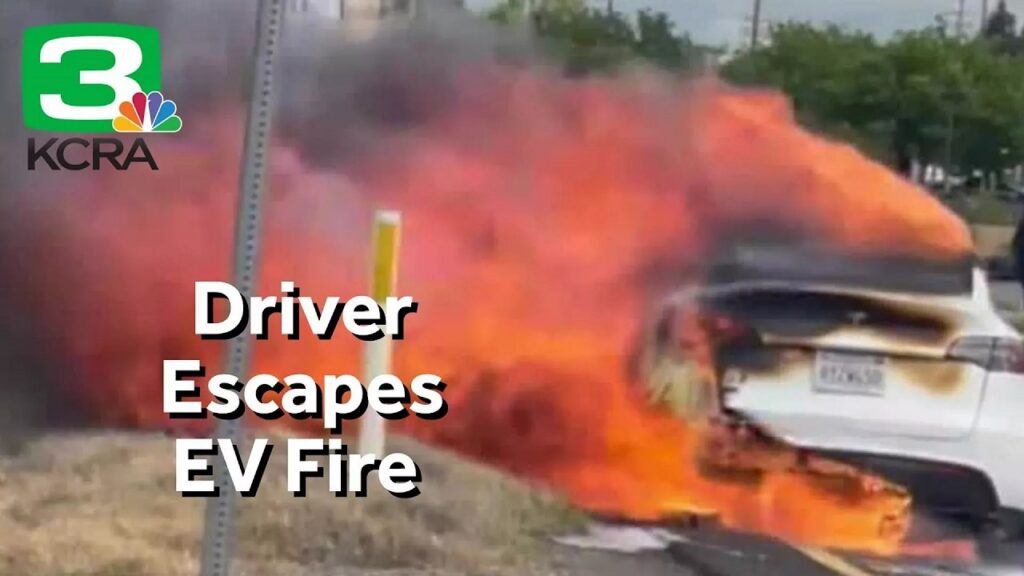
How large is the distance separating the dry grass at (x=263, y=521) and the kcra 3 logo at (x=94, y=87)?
0.98m

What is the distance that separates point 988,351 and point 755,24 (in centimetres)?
125

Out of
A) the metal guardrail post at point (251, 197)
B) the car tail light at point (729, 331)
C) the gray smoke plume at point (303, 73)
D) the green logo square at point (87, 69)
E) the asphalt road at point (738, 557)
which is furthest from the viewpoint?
the asphalt road at point (738, 557)

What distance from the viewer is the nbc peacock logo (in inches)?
178

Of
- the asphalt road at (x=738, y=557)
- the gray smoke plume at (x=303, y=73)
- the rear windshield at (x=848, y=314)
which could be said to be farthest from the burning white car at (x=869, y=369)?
the gray smoke plume at (x=303, y=73)

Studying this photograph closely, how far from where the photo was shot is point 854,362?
4.72 metres

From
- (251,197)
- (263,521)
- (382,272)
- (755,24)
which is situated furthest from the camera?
(263,521)

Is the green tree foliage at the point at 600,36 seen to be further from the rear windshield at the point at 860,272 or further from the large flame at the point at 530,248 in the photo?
the rear windshield at the point at 860,272

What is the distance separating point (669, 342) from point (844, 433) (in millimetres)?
619

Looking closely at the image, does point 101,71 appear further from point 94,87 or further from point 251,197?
point 251,197

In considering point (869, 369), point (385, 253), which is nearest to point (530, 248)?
point (385, 253)

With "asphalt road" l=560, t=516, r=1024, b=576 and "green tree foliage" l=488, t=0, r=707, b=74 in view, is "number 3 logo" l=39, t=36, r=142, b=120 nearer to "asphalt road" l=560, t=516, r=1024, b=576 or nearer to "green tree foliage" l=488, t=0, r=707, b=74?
"green tree foliage" l=488, t=0, r=707, b=74

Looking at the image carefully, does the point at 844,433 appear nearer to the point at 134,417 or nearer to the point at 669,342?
the point at 669,342

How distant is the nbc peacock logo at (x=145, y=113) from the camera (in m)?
4.52

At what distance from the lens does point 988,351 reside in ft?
15.5
